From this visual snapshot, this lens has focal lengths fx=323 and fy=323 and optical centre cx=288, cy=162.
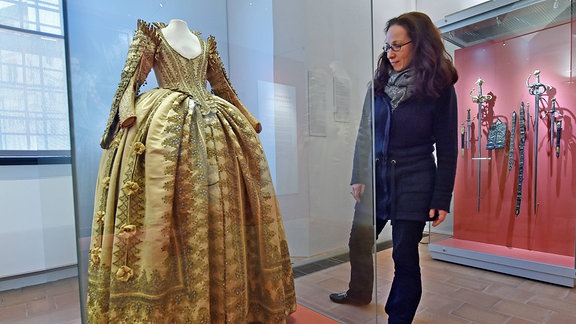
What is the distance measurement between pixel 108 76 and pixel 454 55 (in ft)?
7.74

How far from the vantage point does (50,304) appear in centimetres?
151

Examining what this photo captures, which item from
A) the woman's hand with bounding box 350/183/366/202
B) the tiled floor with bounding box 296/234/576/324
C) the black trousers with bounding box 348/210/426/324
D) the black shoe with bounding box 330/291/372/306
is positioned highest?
the woman's hand with bounding box 350/183/366/202

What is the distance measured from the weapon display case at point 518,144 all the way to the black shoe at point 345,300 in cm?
120

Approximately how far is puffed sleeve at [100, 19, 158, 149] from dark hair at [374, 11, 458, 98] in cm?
100

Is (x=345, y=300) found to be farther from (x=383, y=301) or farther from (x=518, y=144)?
(x=518, y=144)

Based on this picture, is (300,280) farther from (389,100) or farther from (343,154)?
(389,100)

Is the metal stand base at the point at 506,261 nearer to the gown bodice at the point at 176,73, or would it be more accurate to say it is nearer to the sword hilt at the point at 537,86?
the sword hilt at the point at 537,86

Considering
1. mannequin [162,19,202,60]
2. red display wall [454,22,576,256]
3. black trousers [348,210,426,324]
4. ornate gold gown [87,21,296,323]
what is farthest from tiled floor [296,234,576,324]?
mannequin [162,19,202,60]

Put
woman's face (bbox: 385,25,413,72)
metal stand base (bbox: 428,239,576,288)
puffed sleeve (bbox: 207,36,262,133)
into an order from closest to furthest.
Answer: puffed sleeve (bbox: 207,36,262,133) → woman's face (bbox: 385,25,413,72) → metal stand base (bbox: 428,239,576,288)

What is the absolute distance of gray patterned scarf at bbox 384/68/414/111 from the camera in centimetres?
133

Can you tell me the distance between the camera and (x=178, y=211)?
36.4 inches

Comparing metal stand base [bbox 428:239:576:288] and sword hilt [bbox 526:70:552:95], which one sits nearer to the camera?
metal stand base [bbox 428:239:576:288]

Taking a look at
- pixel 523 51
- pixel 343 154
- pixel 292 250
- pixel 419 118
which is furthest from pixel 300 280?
pixel 523 51

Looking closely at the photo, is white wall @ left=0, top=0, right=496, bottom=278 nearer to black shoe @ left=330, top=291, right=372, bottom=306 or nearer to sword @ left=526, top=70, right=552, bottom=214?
black shoe @ left=330, top=291, right=372, bottom=306
